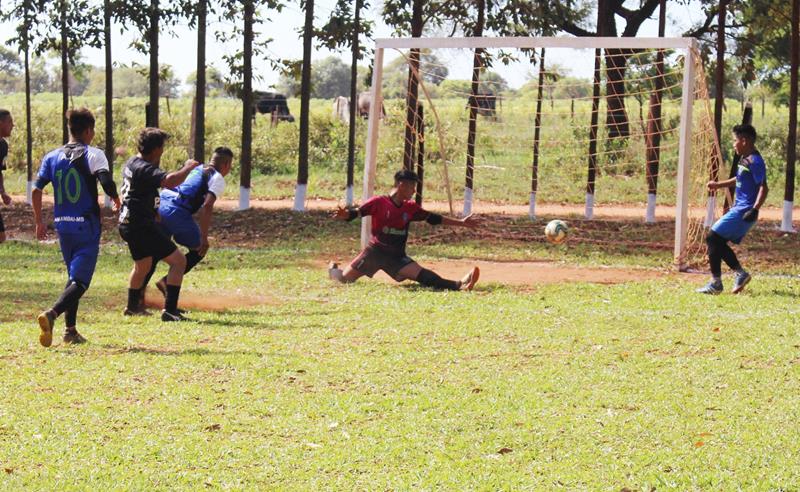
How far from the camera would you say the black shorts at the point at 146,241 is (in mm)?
10844

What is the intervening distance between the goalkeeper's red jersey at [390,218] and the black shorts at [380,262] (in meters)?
0.06

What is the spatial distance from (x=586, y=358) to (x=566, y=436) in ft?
7.92

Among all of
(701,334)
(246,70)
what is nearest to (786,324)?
(701,334)

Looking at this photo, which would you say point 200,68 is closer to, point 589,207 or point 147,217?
point 589,207

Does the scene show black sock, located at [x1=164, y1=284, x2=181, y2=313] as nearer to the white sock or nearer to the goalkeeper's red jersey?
the goalkeeper's red jersey

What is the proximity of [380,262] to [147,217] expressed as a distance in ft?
12.8

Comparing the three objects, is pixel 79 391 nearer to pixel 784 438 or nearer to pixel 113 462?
pixel 113 462

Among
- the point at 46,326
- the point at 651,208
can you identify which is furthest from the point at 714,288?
the point at 651,208

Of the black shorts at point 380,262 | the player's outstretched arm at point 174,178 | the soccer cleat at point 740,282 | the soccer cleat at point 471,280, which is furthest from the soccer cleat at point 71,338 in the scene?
the soccer cleat at point 740,282

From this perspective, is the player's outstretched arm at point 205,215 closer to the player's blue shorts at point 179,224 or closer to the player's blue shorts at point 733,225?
the player's blue shorts at point 179,224

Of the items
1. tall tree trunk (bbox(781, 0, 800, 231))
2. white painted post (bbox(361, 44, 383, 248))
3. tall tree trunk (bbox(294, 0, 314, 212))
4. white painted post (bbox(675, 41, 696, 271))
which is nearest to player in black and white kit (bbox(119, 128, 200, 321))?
white painted post (bbox(361, 44, 383, 248))

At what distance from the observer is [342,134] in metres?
37.2

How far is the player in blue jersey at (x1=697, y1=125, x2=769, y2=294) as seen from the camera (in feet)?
43.8

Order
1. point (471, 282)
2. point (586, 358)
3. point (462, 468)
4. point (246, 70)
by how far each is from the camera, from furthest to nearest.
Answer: point (246, 70)
point (471, 282)
point (586, 358)
point (462, 468)
